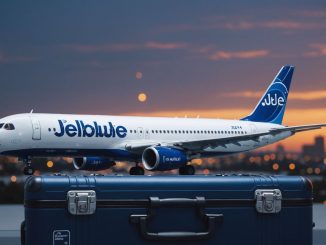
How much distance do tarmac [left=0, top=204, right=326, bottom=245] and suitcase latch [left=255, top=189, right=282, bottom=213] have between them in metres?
3.97

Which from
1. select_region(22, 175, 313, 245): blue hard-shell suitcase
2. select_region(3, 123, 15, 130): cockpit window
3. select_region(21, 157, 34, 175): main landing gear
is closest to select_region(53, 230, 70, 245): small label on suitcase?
select_region(22, 175, 313, 245): blue hard-shell suitcase

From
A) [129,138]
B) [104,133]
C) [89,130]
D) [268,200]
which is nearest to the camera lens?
[268,200]

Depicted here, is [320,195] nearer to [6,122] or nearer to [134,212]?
[6,122]

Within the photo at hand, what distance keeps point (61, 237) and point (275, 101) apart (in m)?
41.0

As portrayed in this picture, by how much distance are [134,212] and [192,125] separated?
113 ft

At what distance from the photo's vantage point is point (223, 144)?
39.1m

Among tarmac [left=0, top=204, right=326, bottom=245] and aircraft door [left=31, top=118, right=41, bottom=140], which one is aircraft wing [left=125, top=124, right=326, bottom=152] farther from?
tarmac [left=0, top=204, right=326, bottom=245]

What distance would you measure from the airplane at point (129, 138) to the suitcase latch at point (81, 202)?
2705cm

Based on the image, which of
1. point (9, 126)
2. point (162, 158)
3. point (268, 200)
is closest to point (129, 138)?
point (162, 158)

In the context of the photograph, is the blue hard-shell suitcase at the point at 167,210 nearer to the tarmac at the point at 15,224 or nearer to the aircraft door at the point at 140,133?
the tarmac at the point at 15,224

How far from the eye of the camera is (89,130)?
36.0 m

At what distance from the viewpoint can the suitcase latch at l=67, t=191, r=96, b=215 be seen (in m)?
7.21

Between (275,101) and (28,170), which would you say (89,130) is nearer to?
(28,170)

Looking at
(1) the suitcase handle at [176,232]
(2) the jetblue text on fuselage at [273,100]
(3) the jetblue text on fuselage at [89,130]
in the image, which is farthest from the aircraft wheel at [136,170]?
(1) the suitcase handle at [176,232]
